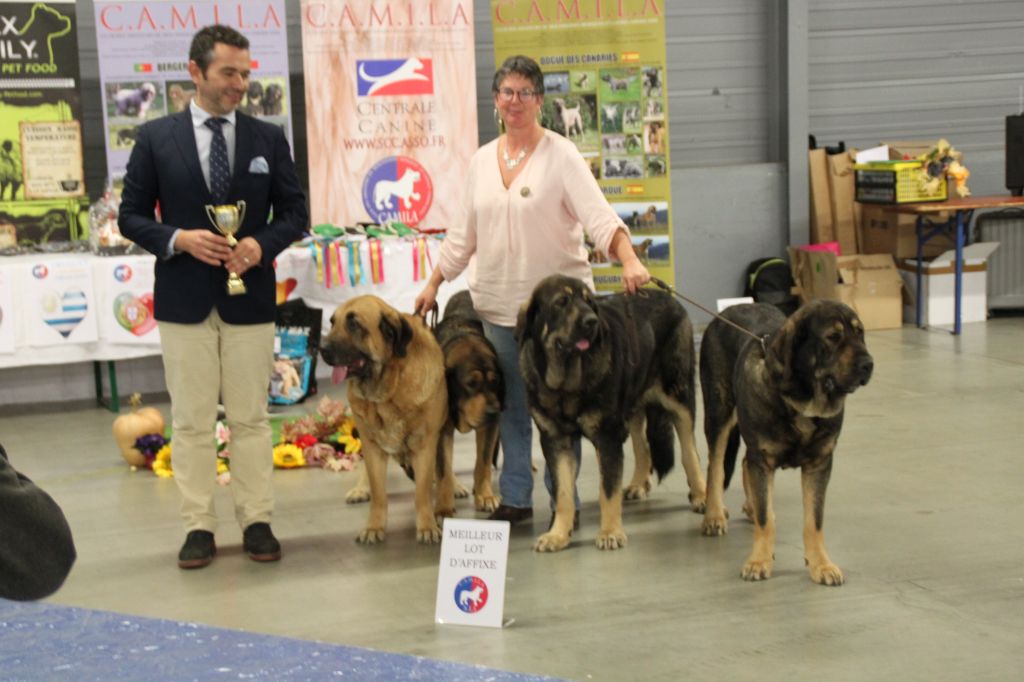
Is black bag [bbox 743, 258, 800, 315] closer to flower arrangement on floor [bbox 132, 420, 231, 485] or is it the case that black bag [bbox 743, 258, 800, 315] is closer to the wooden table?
the wooden table

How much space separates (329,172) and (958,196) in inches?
201

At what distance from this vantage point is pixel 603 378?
4547 millimetres

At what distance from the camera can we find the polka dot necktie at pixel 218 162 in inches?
180

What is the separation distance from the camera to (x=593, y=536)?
491cm

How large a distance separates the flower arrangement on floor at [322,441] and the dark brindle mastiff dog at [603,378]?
1.74 m

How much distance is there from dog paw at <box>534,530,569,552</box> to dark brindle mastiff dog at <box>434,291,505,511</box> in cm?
58

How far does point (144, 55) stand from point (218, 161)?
4.15 m

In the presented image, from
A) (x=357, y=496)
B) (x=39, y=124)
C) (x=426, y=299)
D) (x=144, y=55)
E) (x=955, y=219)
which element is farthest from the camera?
(x=955, y=219)

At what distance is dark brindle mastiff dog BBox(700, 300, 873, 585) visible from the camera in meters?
3.96

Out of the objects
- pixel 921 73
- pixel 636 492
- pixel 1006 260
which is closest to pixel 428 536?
pixel 636 492

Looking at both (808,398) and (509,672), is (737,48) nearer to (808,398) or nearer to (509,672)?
(808,398)

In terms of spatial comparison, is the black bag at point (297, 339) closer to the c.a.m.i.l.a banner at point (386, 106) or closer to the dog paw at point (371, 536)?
the c.a.m.i.l.a banner at point (386, 106)

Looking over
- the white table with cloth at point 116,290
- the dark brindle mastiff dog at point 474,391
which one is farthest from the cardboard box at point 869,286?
the dark brindle mastiff dog at point 474,391

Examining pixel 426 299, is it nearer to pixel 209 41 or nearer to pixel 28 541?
pixel 209 41
